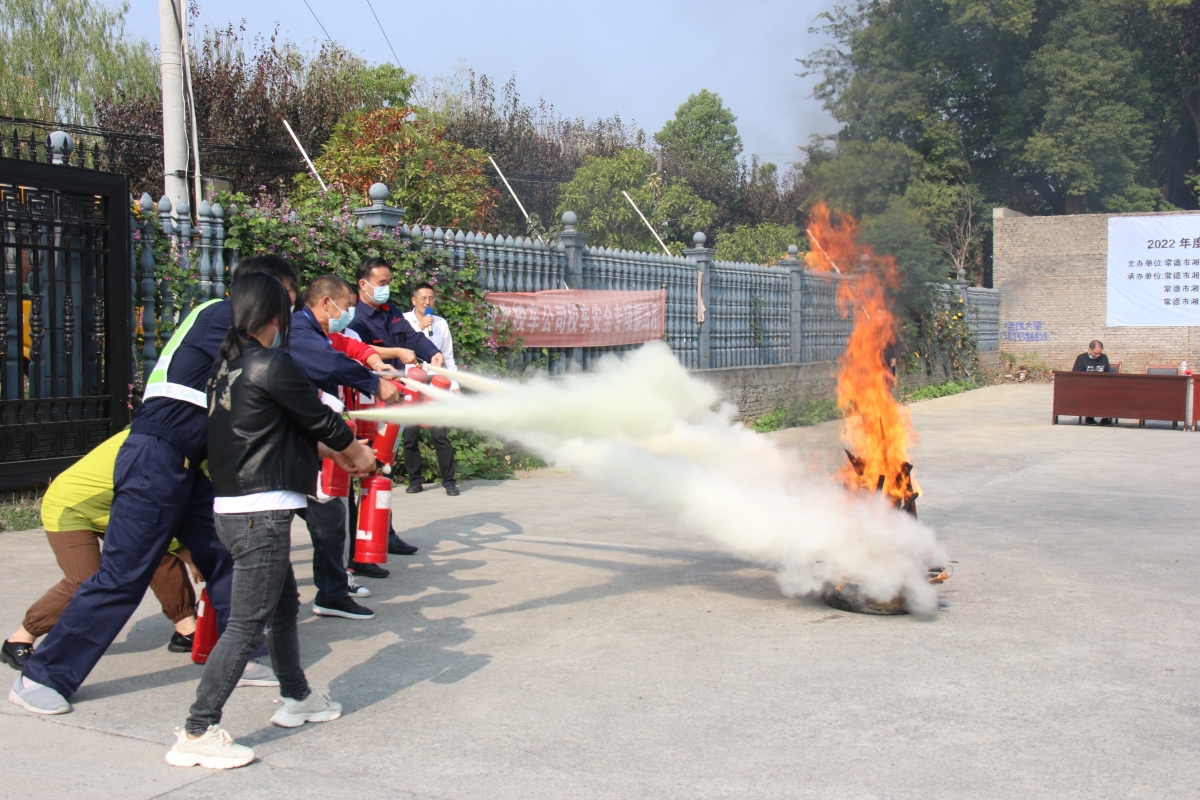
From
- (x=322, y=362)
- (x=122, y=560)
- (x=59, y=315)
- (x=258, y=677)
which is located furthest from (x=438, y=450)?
(x=122, y=560)

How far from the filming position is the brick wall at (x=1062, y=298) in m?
26.3

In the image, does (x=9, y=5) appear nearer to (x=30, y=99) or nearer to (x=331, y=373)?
(x=30, y=99)

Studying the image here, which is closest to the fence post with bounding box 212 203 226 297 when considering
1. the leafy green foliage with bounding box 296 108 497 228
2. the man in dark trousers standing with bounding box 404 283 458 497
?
the man in dark trousers standing with bounding box 404 283 458 497

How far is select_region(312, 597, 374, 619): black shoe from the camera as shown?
5320 mm

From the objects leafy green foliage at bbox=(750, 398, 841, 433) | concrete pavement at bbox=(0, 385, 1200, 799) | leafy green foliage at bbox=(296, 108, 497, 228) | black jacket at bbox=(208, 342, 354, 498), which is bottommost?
concrete pavement at bbox=(0, 385, 1200, 799)

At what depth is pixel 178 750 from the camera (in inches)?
136

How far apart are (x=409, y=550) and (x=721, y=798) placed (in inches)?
157

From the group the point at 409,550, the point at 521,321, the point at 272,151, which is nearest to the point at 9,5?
the point at 272,151

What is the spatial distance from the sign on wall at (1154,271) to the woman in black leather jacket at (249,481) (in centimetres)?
2728

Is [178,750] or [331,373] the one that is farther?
[331,373]

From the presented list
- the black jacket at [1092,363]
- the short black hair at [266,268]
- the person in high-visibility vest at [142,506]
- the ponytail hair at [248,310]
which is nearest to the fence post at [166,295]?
the short black hair at [266,268]

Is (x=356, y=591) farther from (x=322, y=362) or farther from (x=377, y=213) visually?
(x=377, y=213)

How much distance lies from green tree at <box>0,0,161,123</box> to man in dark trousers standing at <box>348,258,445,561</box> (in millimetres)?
22774

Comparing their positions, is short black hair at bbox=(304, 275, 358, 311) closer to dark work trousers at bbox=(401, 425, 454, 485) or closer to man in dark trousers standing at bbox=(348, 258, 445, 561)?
man in dark trousers standing at bbox=(348, 258, 445, 561)
